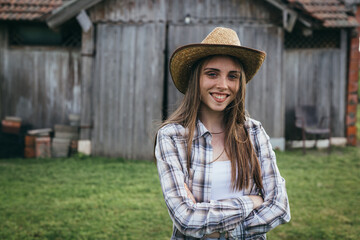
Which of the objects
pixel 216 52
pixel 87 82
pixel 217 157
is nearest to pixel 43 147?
pixel 87 82

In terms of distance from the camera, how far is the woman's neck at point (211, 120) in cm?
220

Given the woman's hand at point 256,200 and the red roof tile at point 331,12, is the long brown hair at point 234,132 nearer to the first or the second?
the woman's hand at point 256,200

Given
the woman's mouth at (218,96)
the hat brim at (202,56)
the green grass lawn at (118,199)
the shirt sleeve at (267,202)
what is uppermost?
the hat brim at (202,56)

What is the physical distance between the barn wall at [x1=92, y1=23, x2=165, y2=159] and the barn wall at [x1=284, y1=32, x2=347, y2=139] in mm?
3689

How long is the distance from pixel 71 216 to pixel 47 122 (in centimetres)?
487

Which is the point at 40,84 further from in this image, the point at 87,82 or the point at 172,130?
the point at 172,130

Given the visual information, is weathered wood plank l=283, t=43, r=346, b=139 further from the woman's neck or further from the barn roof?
the woman's neck

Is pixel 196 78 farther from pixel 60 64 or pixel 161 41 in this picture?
pixel 60 64

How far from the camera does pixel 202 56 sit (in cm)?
209

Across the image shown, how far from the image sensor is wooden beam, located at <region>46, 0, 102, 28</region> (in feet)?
24.2

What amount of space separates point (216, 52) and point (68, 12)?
21.0 ft

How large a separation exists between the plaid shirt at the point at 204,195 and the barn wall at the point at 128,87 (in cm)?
584

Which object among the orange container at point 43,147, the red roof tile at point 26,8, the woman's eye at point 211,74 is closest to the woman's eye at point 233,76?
the woman's eye at point 211,74

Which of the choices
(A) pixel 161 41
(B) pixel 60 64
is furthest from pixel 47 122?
(A) pixel 161 41
